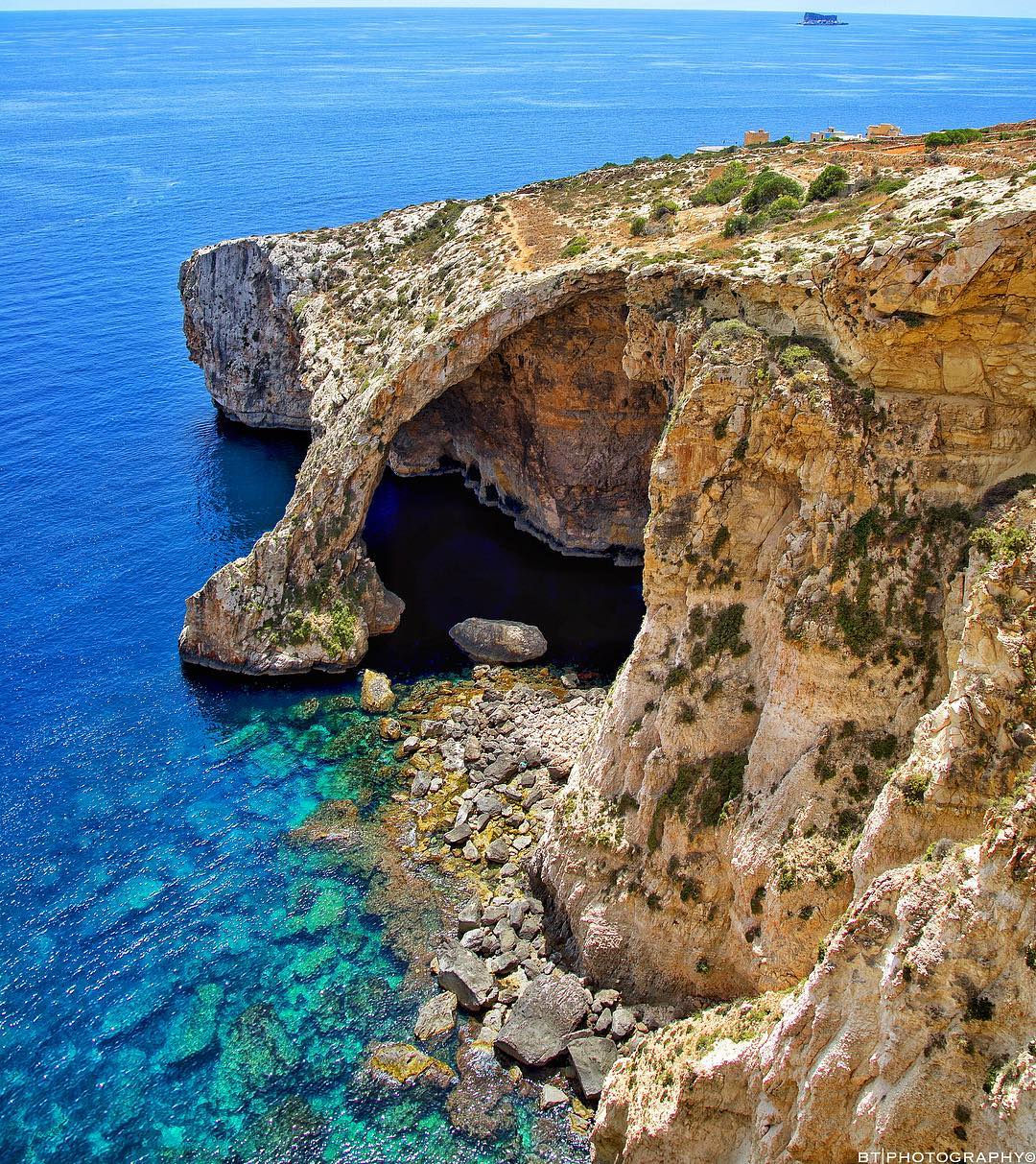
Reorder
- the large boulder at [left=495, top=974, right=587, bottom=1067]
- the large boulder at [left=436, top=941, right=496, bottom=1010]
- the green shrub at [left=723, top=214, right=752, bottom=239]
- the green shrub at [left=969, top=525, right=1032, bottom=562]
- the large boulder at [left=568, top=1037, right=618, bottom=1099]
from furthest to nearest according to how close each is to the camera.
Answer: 1. the green shrub at [left=723, top=214, right=752, bottom=239]
2. the large boulder at [left=436, top=941, right=496, bottom=1010]
3. the large boulder at [left=495, top=974, right=587, bottom=1067]
4. the large boulder at [left=568, top=1037, right=618, bottom=1099]
5. the green shrub at [left=969, top=525, right=1032, bottom=562]

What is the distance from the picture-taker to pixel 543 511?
216 feet

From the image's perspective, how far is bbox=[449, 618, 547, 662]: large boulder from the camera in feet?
177

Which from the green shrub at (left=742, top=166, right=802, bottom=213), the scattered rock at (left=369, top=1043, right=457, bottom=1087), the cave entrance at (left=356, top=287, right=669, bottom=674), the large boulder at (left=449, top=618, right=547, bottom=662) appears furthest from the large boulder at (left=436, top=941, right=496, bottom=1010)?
the green shrub at (left=742, top=166, right=802, bottom=213)

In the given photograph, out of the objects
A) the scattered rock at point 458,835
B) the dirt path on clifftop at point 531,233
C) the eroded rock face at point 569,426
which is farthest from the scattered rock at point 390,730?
the dirt path on clifftop at point 531,233

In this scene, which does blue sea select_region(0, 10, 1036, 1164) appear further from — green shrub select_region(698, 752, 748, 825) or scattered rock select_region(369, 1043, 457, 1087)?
green shrub select_region(698, 752, 748, 825)

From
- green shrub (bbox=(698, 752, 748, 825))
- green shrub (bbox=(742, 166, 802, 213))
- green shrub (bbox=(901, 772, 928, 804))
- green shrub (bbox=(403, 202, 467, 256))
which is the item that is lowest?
green shrub (bbox=(698, 752, 748, 825))

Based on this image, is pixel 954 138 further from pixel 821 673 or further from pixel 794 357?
pixel 821 673

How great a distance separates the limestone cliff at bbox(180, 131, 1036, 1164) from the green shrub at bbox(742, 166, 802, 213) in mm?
616

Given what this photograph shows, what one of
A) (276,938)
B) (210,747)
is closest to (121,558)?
(210,747)

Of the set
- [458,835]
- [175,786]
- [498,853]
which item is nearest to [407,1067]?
[498,853]

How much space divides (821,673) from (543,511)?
39501 millimetres

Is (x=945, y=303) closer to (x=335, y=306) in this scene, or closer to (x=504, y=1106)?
(x=504, y=1106)

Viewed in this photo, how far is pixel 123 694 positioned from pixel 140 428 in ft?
136

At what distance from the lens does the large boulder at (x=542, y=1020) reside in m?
31.0
